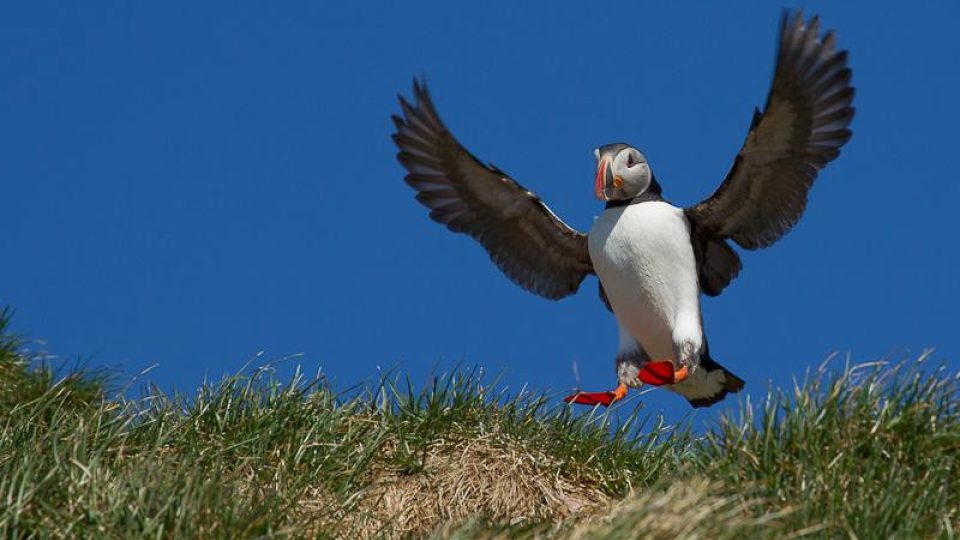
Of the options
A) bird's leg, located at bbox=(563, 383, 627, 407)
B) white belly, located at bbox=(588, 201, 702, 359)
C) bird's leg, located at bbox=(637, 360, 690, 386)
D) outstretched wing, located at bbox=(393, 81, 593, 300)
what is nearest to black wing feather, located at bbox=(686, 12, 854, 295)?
white belly, located at bbox=(588, 201, 702, 359)

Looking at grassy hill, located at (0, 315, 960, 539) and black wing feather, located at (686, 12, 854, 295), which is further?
black wing feather, located at (686, 12, 854, 295)

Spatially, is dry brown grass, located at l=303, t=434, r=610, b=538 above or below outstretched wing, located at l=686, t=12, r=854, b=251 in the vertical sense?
below

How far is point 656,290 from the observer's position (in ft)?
29.7

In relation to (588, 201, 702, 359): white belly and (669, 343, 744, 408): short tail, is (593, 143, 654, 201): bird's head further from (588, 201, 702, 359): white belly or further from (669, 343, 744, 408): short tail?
(669, 343, 744, 408): short tail

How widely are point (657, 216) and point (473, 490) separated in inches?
103

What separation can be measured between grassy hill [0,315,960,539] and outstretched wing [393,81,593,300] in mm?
2155

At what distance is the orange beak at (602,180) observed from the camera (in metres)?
8.98

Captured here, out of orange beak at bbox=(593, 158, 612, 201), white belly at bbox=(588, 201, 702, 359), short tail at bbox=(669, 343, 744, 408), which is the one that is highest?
orange beak at bbox=(593, 158, 612, 201)

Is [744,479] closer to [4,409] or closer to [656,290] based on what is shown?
[656,290]

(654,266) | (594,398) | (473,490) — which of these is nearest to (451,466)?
(473,490)

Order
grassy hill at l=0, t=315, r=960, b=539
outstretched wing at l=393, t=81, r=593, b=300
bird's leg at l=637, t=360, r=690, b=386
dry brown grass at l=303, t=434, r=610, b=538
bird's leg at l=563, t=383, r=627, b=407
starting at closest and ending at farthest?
1. grassy hill at l=0, t=315, r=960, b=539
2. dry brown grass at l=303, t=434, r=610, b=538
3. bird's leg at l=563, t=383, r=627, b=407
4. bird's leg at l=637, t=360, r=690, b=386
5. outstretched wing at l=393, t=81, r=593, b=300

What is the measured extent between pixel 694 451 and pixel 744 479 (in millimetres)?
679

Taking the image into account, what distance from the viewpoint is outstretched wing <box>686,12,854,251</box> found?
840 cm

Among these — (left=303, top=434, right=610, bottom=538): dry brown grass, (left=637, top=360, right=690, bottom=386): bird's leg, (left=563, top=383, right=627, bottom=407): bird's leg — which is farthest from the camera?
(left=637, top=360, right=690, bottom=386): bird's leg
